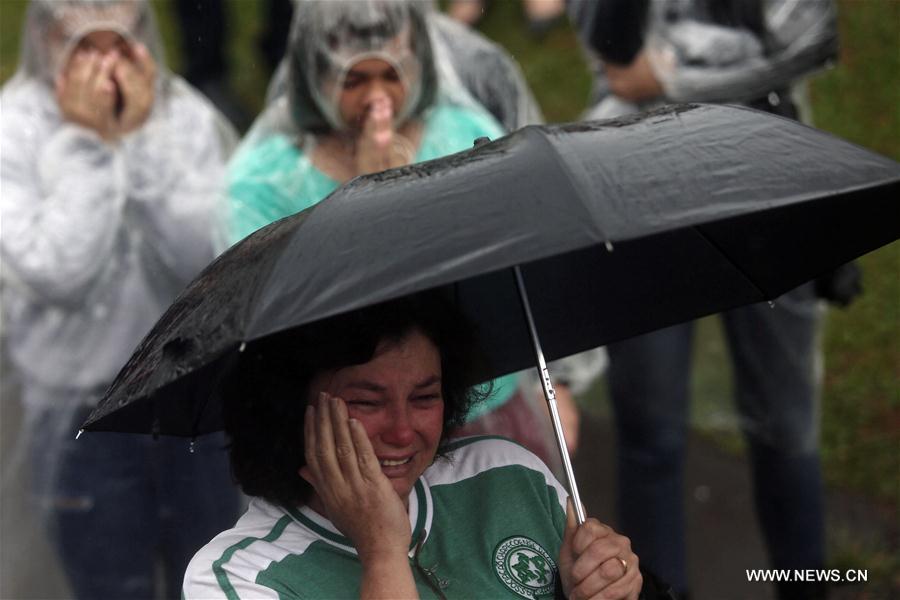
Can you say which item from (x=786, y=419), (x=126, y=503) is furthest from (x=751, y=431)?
(x=126, y=503)

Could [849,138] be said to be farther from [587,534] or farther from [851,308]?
[587,534]

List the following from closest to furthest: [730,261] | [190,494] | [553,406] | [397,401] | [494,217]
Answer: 1. [494,217]
2. [397,401]
3. [553,406]
4. [730,261]
5. [190,494]

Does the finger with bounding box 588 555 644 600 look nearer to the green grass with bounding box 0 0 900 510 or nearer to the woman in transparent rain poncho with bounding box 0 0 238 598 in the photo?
the woman in transparent rain poncho with bounding box 0 0 238 598

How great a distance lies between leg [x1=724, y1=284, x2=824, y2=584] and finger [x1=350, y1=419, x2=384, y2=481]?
2016 millimetres

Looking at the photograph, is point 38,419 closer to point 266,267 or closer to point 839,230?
point 266,267

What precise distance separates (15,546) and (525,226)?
2.23m

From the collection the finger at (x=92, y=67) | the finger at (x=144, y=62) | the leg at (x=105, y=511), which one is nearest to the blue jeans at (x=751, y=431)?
the leg at (x=105, y=511)

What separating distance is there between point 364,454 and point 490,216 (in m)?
0.44

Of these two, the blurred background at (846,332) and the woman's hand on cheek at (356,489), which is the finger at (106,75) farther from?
the woman's hand on cheek at (356,489)

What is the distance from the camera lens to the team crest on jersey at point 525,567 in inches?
84.6

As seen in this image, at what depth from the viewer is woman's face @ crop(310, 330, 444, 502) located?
6.93ft

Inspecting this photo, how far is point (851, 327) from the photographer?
5.12 metres

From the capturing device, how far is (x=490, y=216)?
5.88 feet

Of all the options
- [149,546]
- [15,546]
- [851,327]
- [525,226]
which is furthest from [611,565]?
[851,327]
